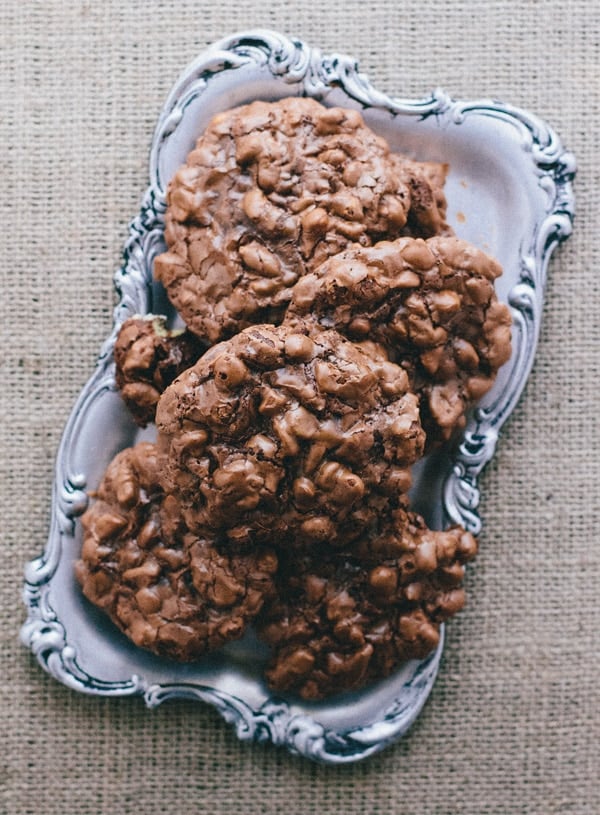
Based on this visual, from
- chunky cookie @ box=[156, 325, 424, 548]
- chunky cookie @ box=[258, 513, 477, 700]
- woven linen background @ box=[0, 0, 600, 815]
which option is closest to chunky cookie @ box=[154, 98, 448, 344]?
chunky cookie @ box=[156, 325, 424, 548]

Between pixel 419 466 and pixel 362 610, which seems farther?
pixel 419 466

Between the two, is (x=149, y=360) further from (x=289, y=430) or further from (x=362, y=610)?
(x=362, y=610)

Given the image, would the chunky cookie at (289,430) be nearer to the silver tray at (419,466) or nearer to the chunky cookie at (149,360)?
the chunky cookie at (149,360)

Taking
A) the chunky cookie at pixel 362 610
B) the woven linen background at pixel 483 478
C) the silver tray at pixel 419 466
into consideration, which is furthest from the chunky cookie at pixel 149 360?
the chunky cookie at pixel 362 610

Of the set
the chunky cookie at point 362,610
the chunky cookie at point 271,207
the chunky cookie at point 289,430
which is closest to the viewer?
the chunky cookie at point 289,430

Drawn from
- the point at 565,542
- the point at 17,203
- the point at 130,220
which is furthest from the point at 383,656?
the point at 17,203

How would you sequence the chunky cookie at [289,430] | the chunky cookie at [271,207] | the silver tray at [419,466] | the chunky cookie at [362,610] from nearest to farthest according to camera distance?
the chunky cookie at [289,430] < the chunky cookie at [271,207] < the chunky cookie at [362,610] < the silver tray at [419,466]

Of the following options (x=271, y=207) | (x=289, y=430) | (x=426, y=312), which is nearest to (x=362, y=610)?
(x=289, y=430)
